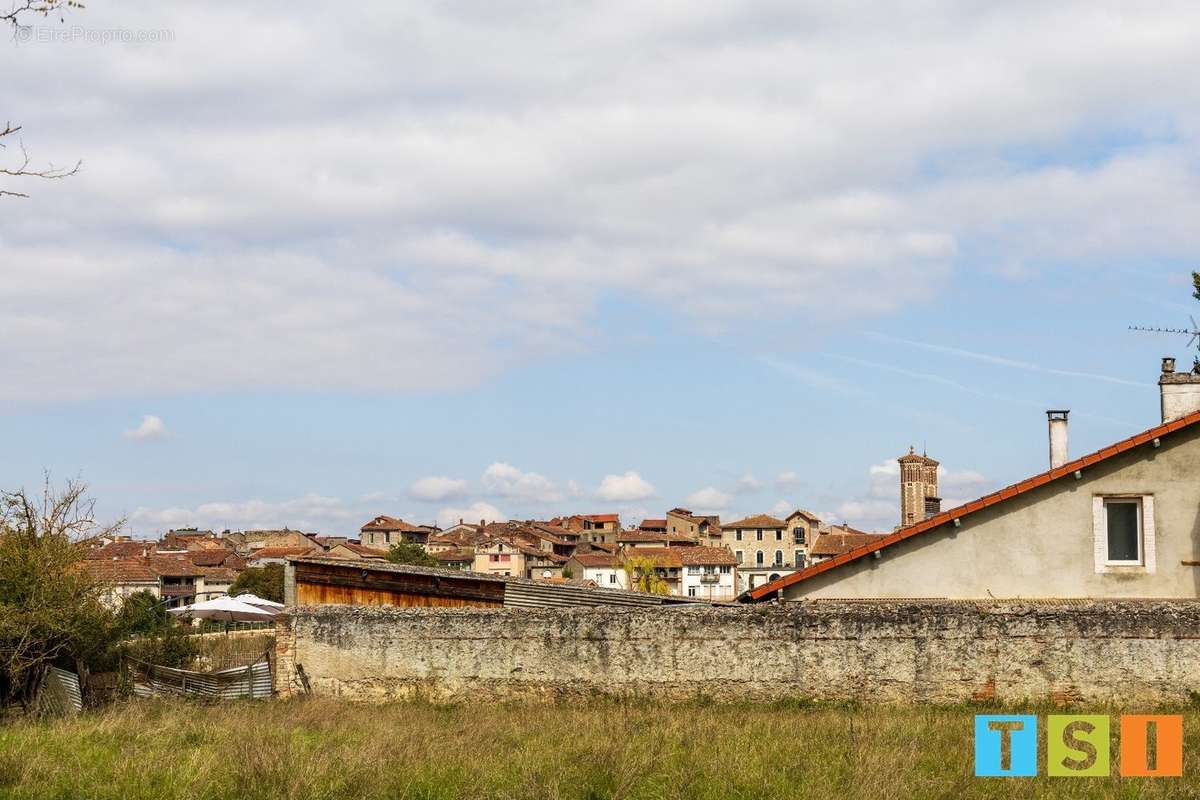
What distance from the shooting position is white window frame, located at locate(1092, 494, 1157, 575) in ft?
63.4

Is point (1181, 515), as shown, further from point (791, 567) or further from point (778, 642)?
point (791, 567)

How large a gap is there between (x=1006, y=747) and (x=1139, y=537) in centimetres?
928

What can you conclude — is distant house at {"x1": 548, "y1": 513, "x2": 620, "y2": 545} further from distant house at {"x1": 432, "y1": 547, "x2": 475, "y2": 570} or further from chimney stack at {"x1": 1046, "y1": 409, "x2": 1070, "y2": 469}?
chimney stack at {"x1": 1046, "y1": 409, "x2": 1070, "y2": 469}

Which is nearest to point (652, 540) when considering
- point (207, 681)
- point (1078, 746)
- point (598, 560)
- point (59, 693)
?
point (598, 560)

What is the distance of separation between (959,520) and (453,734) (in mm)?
10544

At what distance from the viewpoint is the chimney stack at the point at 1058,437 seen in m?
23.2

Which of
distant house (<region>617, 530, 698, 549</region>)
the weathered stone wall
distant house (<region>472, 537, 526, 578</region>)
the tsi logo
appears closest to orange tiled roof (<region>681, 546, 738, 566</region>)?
distant house (<region>617, 530, 698, 549</region>)

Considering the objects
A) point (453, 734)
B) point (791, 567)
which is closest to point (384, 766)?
point (453, 734)

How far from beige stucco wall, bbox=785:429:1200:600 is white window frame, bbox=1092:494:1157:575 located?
6cm

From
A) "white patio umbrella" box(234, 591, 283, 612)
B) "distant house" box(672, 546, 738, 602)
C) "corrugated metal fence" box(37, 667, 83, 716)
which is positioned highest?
"white patio umbrella" box(234, 591, 283, 612)

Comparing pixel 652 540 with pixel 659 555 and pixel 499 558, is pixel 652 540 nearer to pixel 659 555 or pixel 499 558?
pixel 659 555

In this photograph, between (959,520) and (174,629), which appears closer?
(959,520)

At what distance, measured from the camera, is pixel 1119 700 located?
15.1 meters

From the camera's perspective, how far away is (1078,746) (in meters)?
11.8
